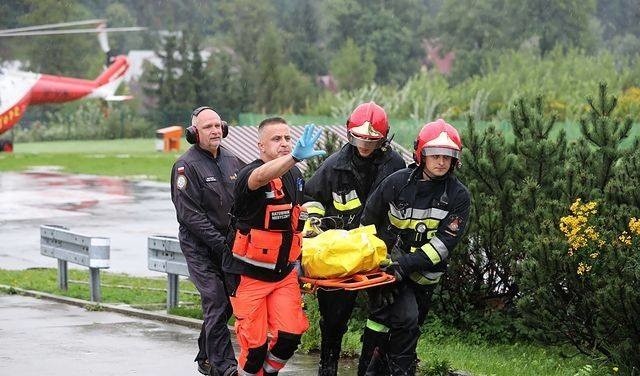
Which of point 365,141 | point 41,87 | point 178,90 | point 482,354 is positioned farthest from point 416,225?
point 178,90

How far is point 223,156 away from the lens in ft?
32.0

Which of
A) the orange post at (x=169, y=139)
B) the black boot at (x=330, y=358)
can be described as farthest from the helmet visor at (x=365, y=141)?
the orange post at (x=169, y=139)

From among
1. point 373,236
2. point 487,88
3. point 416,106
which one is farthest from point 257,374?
point 487,88

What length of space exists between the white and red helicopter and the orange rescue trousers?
35.9 m

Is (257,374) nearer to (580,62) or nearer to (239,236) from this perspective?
(239,236)

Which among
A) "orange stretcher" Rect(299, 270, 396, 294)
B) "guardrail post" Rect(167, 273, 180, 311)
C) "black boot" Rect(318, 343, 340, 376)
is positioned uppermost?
"orange stretcher" Rect(299, 270, 396, 294)

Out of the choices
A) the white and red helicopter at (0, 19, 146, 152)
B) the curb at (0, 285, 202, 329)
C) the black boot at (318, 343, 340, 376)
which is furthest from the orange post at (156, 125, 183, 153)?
the black boot at (318, 343, 340, 376)

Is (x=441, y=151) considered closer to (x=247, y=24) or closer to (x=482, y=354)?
(x=482, y=354)

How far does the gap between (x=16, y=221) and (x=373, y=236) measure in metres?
17.2

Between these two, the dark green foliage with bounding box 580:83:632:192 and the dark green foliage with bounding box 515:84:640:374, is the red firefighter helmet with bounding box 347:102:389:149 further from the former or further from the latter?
the dark green foliage with bounding box 580:83:632:192

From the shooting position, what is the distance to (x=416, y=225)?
28.2 ft

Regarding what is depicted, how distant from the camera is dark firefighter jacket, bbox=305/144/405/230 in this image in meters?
9.21

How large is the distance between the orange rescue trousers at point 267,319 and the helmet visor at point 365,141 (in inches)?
41.4

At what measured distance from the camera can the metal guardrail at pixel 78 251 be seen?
13914mm
